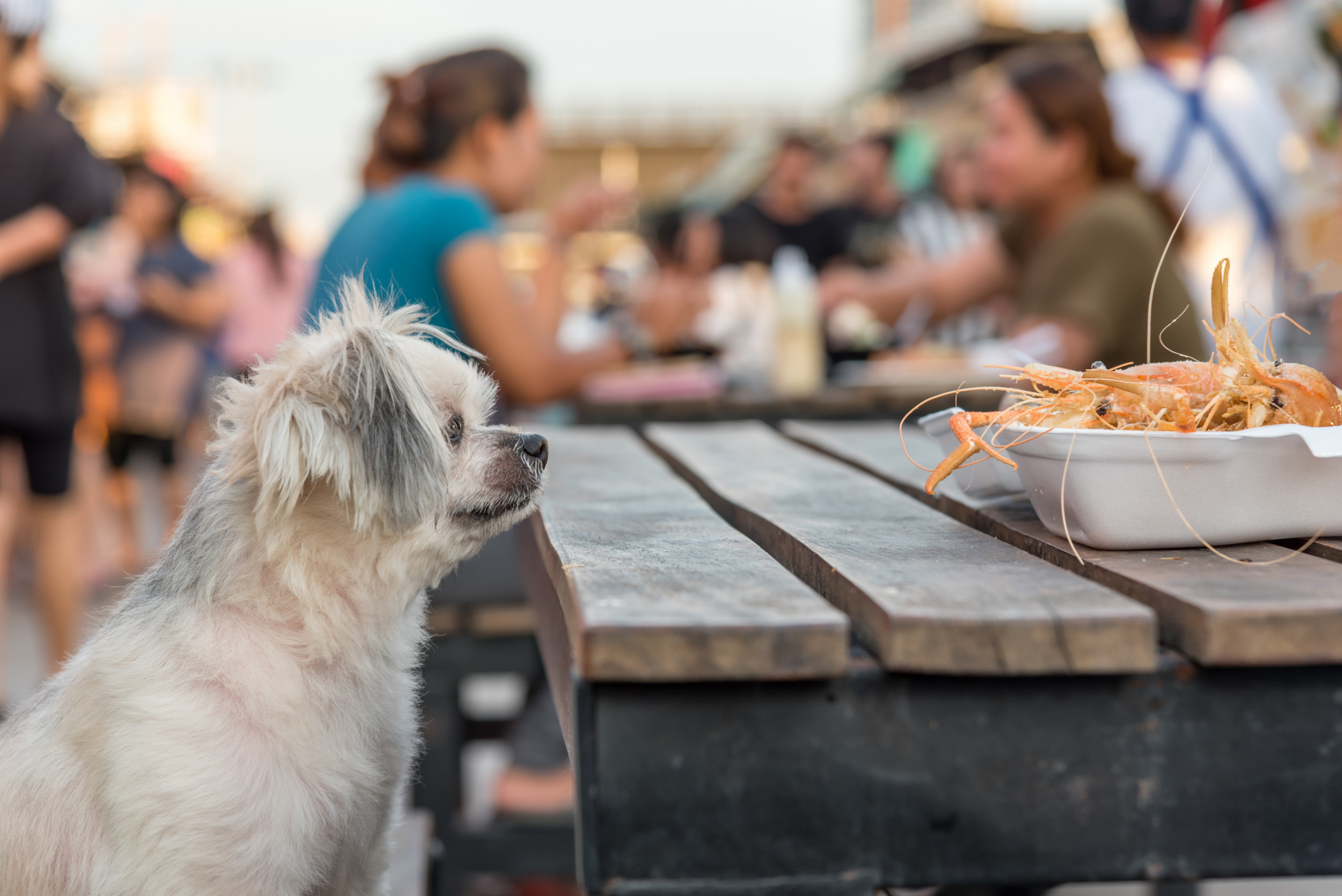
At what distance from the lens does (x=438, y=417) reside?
1558 mm

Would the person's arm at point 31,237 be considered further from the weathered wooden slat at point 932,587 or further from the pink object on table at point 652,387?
the weathered wooden slat at point 932,587

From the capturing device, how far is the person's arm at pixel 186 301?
6383mm

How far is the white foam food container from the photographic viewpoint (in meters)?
1.41

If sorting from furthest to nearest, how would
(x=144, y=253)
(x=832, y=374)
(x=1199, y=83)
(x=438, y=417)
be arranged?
(x=144, y=253)
(x=832, y=374)
(x=1199, y=83)
(x=438, y=417)

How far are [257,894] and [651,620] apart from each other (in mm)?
711

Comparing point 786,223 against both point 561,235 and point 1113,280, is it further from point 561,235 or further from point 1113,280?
point 1113,280

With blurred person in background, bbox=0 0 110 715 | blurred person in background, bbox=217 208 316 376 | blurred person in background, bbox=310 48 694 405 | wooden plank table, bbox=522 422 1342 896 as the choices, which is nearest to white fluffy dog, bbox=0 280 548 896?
wooden plank table, bbox=522 422 1342 896

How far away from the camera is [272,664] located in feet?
4.47

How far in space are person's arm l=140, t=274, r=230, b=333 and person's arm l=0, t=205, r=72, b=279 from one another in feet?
8.90

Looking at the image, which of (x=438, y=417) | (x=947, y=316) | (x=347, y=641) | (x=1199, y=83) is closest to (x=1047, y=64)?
(x=1199, y=83)

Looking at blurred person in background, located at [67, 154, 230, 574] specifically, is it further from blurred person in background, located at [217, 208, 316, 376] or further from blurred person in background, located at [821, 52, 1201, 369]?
blurred person in background, located at [821, 52, 1201, 369]

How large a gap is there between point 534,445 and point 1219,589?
3.02 ft

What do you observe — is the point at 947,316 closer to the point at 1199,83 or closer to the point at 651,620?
the point at 1199,83

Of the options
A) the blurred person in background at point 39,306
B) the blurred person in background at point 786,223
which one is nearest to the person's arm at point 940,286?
the blurred person in background at point 786,223
